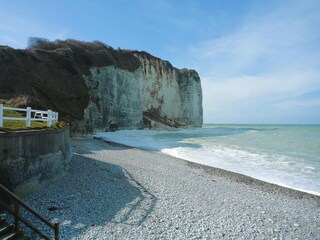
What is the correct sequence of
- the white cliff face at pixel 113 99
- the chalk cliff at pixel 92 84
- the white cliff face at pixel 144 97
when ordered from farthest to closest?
the white cliff face at pixel 144 97 < the white cliff face at pixel 113 99 < the chalk cliff at pixel 92 84

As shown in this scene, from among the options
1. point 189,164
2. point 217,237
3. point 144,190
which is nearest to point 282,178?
point 189,164

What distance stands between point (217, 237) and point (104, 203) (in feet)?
12.7

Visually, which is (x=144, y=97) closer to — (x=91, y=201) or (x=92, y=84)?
(x=92, y=84)

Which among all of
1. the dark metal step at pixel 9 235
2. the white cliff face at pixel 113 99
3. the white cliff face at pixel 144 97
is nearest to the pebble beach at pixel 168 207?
the dark metal step at pixel 9 235

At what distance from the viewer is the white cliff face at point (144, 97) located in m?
38.2

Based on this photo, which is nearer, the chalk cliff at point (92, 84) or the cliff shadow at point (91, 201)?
the cliff shadow at point (91, 201)

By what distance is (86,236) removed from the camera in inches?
286

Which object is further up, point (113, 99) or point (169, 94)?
point (169, 94)

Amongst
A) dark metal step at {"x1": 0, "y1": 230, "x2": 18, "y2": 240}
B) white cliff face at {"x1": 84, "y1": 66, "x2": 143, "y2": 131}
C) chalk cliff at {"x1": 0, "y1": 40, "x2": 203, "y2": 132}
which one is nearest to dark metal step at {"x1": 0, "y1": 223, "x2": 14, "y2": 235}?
dark metal step at {"x1": 0, "y1": 230, "x2": 18, "y2": 240}

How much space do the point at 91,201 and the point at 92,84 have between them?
96.3ft

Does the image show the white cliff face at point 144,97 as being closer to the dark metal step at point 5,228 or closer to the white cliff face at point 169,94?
the white cliff face at point 169,94

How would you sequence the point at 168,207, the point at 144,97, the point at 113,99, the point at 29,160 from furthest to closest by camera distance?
the point at 144,97 < the point at 113,99 < the point at 168,207 < the point at 29,160

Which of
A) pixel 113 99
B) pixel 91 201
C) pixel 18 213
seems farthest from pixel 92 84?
pixel 18 213

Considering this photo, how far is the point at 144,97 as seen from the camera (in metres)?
59.5
